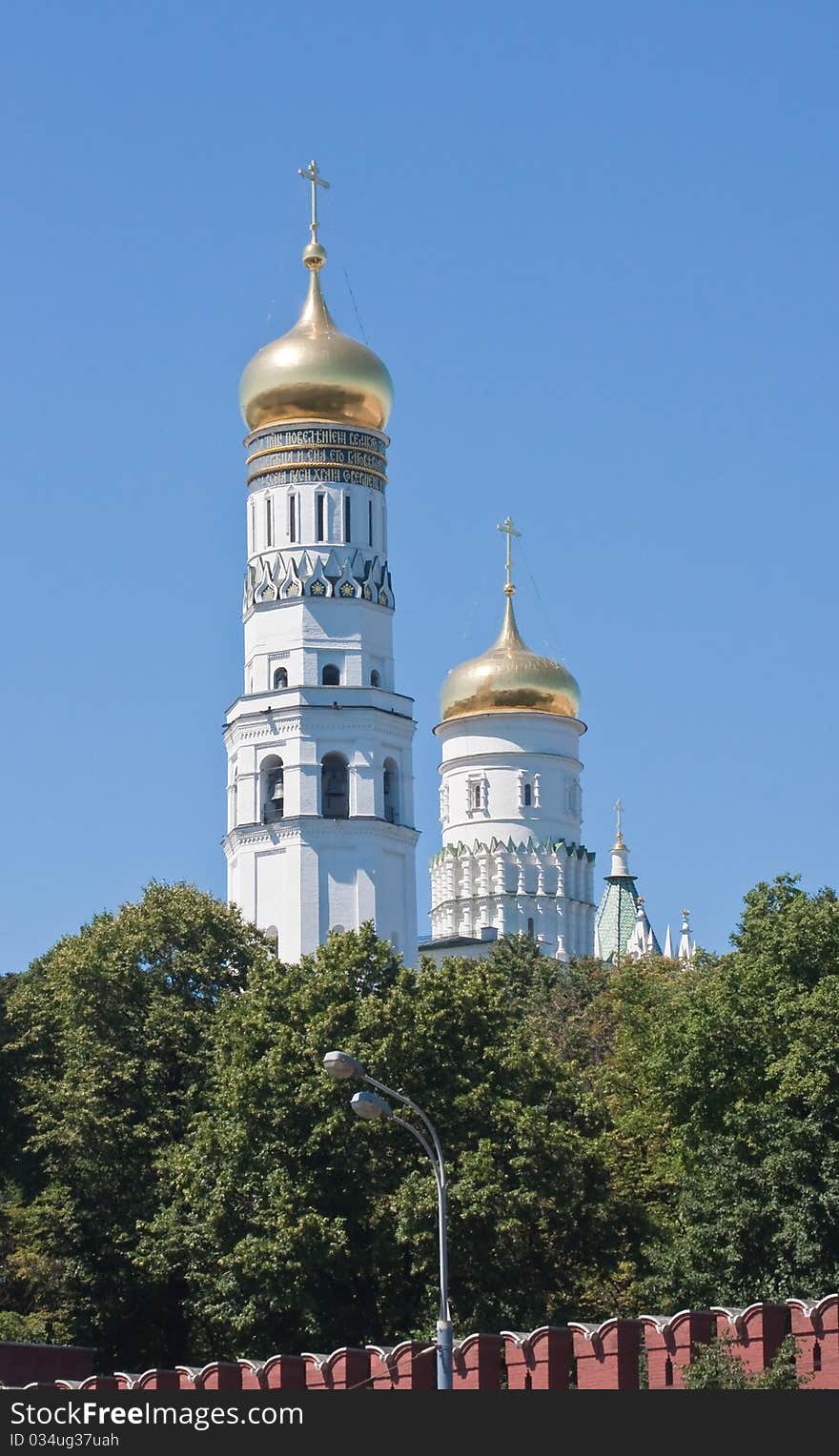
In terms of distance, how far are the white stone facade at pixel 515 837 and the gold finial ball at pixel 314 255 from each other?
102 feet

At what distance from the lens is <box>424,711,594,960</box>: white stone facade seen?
112250 mm

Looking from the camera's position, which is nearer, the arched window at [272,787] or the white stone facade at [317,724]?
the white stone facade at [317,724]

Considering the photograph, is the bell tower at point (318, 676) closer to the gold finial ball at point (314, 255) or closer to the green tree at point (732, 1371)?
the gold finial ball at point (314, 255)

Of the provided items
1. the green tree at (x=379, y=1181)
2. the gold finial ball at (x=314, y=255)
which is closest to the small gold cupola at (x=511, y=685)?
the gold finial ball at (x=314, y=255)

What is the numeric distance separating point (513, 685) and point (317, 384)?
32.0 metres

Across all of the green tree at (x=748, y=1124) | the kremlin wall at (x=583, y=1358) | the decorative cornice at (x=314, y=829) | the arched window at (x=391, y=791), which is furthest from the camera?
the arched window at (x=391, y=791)

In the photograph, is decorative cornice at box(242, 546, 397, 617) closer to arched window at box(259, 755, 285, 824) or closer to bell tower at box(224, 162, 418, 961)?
bell tower at box(224, 162, 418, 961)

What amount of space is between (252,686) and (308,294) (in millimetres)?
12390

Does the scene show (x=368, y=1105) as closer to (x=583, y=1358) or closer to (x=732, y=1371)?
(x=583, y=1358)

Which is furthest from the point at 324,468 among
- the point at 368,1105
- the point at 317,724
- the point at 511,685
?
the point at 368,1105

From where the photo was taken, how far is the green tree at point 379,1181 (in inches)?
1795

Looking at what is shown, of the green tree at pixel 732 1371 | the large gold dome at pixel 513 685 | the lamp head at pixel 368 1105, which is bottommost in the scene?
the green tree at pixel 732 1371

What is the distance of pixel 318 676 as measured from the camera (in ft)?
272

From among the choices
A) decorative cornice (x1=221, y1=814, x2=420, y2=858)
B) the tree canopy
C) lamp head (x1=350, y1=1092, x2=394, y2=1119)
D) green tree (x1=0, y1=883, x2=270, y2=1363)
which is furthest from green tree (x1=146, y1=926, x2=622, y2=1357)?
decorative cornice (x1=221, y1=814, x2=420, y2=858)
